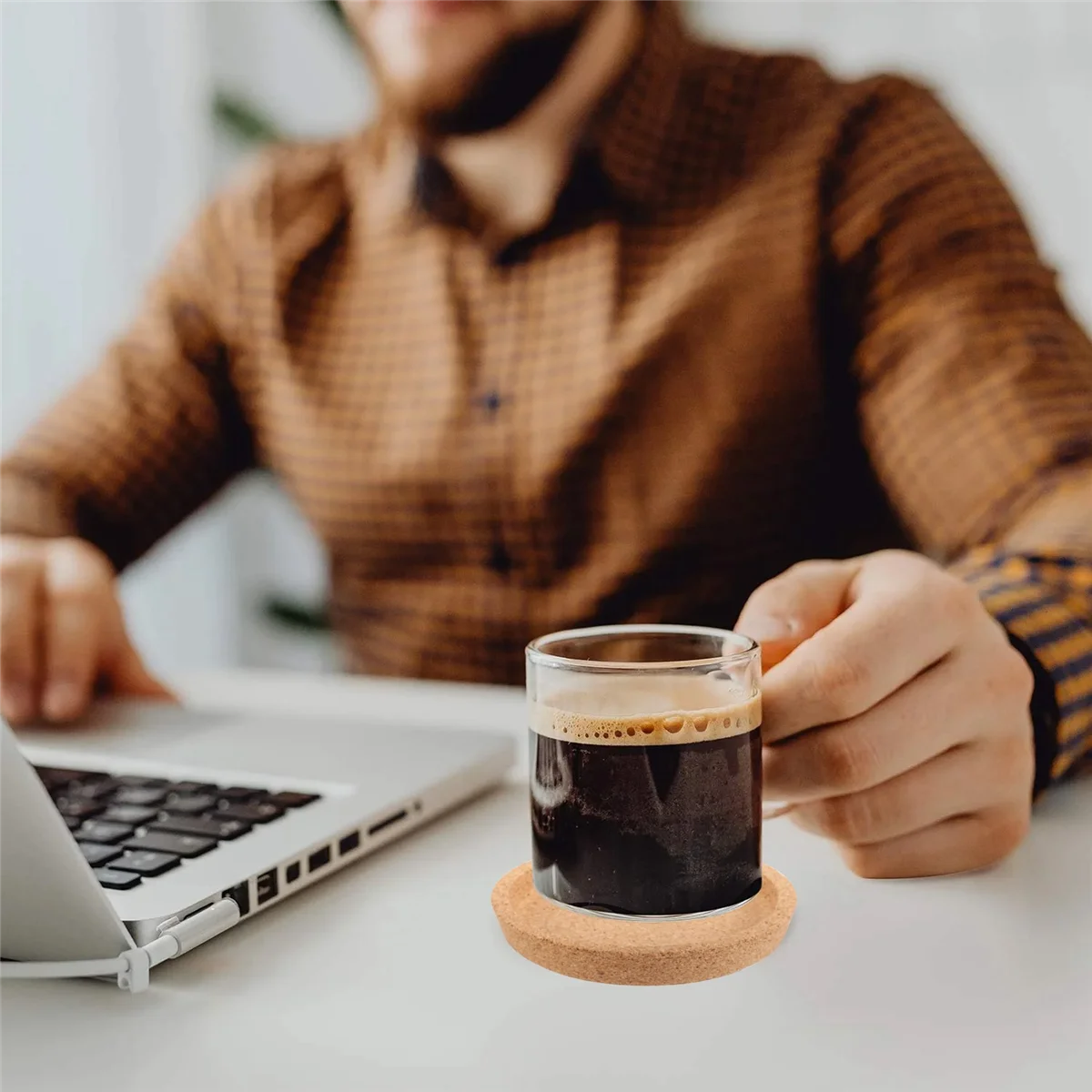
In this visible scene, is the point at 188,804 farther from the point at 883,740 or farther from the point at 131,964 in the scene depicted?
the point at 883,740

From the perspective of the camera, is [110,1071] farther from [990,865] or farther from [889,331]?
[889,331]

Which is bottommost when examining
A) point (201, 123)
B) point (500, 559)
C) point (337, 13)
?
point (500, 559)

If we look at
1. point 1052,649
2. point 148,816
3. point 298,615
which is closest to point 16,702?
point 148,816

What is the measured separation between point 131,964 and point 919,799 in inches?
12.0

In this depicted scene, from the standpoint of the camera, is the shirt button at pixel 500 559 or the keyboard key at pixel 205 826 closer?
the keyboard key at pixel 205 826

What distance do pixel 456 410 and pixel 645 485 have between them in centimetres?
19

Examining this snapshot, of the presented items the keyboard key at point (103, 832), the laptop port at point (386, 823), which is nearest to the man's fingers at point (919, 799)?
the laptop port at point (386, 823)

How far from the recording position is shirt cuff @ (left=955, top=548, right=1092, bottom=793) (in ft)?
1.73

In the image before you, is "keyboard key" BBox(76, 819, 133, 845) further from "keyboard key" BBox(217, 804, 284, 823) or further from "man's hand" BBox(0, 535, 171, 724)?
"man's hand" BBox(0, 535, 171, 724)

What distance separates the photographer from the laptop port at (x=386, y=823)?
1.67 ft

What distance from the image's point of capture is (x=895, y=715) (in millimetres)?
450

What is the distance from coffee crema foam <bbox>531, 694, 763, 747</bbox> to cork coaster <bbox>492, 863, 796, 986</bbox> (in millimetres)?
68

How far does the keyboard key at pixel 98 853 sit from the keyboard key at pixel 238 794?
67 mm

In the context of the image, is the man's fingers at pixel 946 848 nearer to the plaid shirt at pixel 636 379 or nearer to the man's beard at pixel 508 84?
the plaid shirt at pixel 636 379
